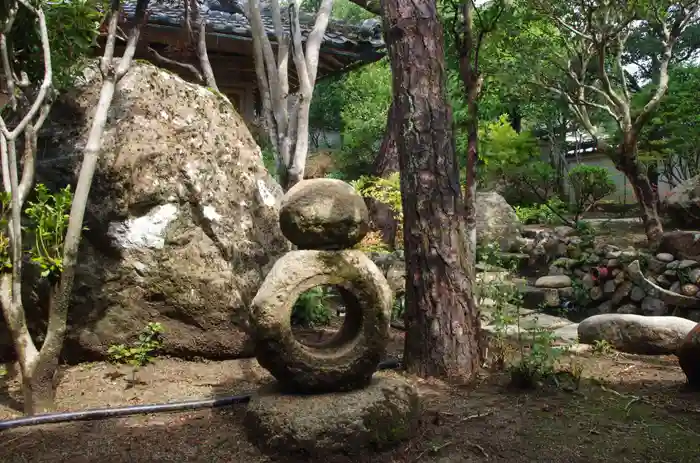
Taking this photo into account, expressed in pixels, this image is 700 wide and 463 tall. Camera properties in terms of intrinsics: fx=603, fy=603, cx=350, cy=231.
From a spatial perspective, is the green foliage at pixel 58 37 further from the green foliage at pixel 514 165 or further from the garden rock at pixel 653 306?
the green foliage at pixel 514 165

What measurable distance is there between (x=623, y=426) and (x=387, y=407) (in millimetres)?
1580

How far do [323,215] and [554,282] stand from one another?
7277mm

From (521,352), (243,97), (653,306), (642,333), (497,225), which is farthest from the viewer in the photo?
(497,225)

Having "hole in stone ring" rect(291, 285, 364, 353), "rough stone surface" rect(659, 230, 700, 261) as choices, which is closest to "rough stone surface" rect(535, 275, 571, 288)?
"rough stone surface" rect(659, 230, 700, 261)

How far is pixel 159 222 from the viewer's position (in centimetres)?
516

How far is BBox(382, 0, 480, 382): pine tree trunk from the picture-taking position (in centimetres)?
468

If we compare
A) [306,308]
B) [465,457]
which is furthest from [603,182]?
[465,457]

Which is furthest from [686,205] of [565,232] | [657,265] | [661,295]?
[661,295]

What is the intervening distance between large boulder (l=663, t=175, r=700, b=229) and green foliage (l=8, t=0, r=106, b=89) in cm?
997

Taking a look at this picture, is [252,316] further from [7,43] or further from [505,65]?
[505,65]

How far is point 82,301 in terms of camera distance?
196 inches

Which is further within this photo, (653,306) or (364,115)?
(364,115)

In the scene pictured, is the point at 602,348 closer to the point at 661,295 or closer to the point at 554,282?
the point at 661,295

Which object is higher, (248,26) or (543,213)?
(248,26)
